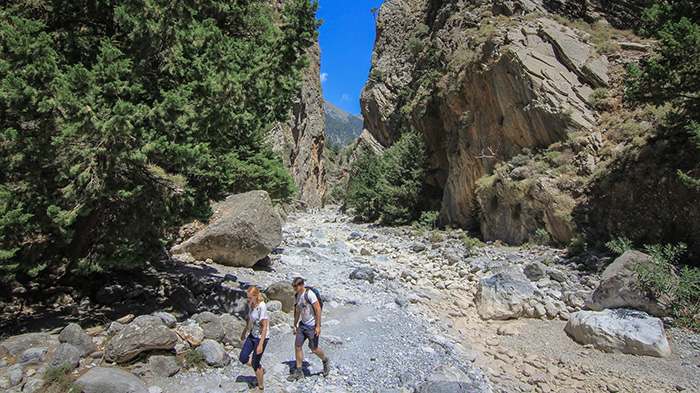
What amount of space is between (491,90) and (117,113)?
17.6m

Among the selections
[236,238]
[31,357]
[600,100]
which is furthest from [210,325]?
[600,100]

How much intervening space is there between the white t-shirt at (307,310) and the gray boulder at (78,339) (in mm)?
2787

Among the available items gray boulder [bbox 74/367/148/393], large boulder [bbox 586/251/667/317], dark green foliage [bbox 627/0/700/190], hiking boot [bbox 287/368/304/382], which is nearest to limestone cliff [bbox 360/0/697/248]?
dark green foliage [bbox 627/0/700/190]

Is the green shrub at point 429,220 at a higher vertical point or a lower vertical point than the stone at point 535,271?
higher

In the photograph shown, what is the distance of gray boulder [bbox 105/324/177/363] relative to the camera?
4852 mm

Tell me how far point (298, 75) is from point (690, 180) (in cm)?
891

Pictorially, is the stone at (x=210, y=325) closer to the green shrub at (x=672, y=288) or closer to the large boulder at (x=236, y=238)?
the large boulder at (x=236, y=238)

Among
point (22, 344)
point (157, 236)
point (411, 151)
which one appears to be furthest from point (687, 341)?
point (411, 151)

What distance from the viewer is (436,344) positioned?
23.1 ft

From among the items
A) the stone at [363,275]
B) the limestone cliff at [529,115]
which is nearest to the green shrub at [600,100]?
the limestone cliff at [529,115]

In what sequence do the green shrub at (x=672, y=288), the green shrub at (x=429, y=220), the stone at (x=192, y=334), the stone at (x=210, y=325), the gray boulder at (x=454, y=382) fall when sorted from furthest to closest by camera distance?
the green shrub at (x=429, y=220) → the green shrub at (x=672, y=288) → the stone at (x=210, y=325) → the stone at (x=192, y=334) → the gray boulder at (x=454, y=382)

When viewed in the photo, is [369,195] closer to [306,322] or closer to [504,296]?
[504,296]

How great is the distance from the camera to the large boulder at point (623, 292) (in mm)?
6832

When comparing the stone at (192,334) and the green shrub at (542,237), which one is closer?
the stone at (192,334)
